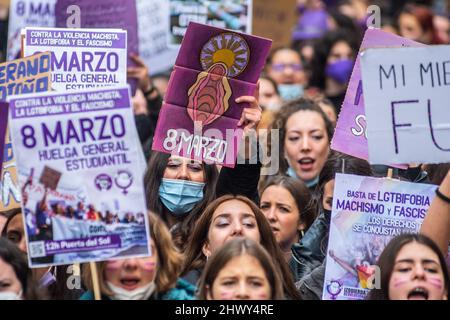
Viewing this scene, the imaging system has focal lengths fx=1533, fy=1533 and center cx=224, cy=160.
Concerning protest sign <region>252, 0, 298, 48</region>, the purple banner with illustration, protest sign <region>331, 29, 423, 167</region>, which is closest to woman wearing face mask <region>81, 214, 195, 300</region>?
protest sign <region>331, 29, 423, 167</region>

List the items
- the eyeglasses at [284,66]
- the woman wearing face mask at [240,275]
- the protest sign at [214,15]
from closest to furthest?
the woman wearing face mask at [240,275], the protest sign at [214,15], the eyeglasses at [284,66]

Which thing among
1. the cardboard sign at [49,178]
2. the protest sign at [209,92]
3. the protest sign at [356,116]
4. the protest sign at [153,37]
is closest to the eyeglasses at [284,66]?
the protest sign at [153,37]

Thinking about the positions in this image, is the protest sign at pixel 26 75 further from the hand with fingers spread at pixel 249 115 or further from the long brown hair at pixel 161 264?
the long brown hair at pixel 161 264

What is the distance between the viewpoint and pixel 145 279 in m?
7.38

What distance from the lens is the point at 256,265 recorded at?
7.28 metres

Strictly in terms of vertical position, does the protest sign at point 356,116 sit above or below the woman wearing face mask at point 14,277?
above

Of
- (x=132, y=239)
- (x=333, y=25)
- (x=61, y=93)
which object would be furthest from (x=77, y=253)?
(x=333, y=25)

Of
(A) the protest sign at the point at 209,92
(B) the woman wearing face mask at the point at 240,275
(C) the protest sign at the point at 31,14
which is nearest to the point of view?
(B) the woman wearing face mask at the point at 240,275

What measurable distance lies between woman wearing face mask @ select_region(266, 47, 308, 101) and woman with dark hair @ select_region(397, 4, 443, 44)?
7.16 feet

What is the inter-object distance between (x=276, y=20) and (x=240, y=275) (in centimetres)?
774

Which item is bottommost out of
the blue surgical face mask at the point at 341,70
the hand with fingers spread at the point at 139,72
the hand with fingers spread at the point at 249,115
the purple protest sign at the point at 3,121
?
the purple protest sign at the point at 3,121

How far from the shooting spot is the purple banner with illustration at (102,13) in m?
10.5

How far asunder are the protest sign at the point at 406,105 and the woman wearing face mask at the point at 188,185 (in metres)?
1.31

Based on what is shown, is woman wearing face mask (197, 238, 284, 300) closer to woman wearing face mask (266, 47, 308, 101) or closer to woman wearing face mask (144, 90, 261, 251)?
woman wearing face mask (144, 90, 261, 251)
